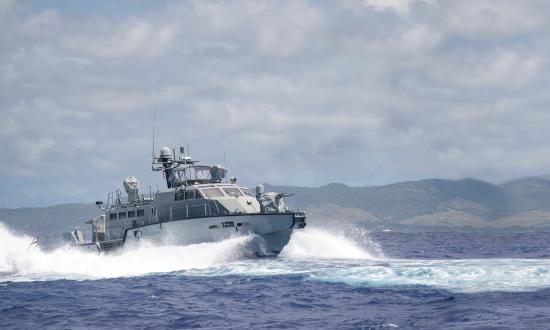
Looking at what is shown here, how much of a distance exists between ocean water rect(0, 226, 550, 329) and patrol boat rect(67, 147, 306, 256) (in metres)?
1.00

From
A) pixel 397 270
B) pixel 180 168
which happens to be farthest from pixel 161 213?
pixel 397 270

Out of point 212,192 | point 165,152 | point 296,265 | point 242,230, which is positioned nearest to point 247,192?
point 212,192

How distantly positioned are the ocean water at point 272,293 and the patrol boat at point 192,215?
997 mm

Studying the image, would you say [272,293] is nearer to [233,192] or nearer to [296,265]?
[296,265]

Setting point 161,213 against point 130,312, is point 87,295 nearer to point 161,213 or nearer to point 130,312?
point 130,312

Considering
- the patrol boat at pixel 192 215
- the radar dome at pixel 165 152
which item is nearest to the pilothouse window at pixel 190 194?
the patrol boat at pixel 192 215

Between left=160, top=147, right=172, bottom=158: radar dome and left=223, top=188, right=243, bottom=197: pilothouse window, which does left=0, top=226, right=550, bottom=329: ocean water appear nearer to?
left=223, top=188, right=243, bottom=197: pilothouse window

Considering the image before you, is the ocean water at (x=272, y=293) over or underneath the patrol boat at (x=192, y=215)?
underneath

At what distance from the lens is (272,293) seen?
30.6 meters

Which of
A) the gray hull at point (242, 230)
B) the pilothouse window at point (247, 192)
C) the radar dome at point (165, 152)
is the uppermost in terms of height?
the radar dome at point (165, 152)

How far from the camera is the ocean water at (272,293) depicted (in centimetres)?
2416

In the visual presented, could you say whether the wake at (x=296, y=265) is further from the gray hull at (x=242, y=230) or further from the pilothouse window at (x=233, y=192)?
the pilothouse window at (x=233, y=192)

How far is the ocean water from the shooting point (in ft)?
79.3

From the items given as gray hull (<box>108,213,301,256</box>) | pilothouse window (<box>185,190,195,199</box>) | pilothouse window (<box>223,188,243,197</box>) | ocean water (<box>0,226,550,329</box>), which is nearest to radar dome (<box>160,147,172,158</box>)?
pilothouse window (<box>185,190,195,199</box>)
